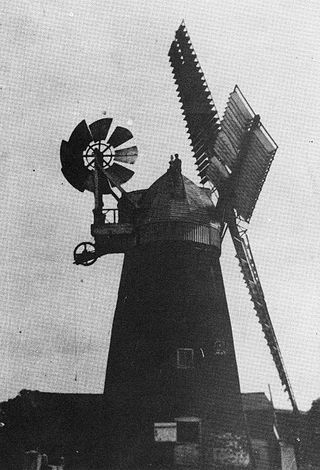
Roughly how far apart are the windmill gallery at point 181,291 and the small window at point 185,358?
0.02m

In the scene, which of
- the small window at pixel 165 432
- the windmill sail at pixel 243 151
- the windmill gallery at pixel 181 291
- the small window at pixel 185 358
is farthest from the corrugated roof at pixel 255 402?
the windmill sail at pixel 243 151

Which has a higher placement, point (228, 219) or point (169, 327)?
point (228, 219)

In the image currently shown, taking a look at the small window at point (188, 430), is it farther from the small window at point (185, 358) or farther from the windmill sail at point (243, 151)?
the windmill sail at point (243, 151)

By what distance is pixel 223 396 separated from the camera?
15.0 meters

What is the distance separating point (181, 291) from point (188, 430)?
343cm

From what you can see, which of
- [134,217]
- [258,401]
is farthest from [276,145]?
[258,401]

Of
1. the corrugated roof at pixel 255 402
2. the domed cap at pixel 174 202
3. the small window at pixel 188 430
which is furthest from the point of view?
the corrugated roof at pixel 255 402

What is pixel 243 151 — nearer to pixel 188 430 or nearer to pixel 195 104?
pixel 195 104

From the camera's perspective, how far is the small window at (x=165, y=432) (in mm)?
14539

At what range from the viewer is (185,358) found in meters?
15.2

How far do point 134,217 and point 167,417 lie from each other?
5.42 metres

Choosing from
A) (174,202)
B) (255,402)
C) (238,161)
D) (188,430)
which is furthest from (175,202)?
(255,402)

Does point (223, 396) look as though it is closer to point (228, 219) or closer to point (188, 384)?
point (188, 384)

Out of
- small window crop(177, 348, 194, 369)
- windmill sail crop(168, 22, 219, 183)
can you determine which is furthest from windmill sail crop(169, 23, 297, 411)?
small window crop(177, 348, 194, 369)
